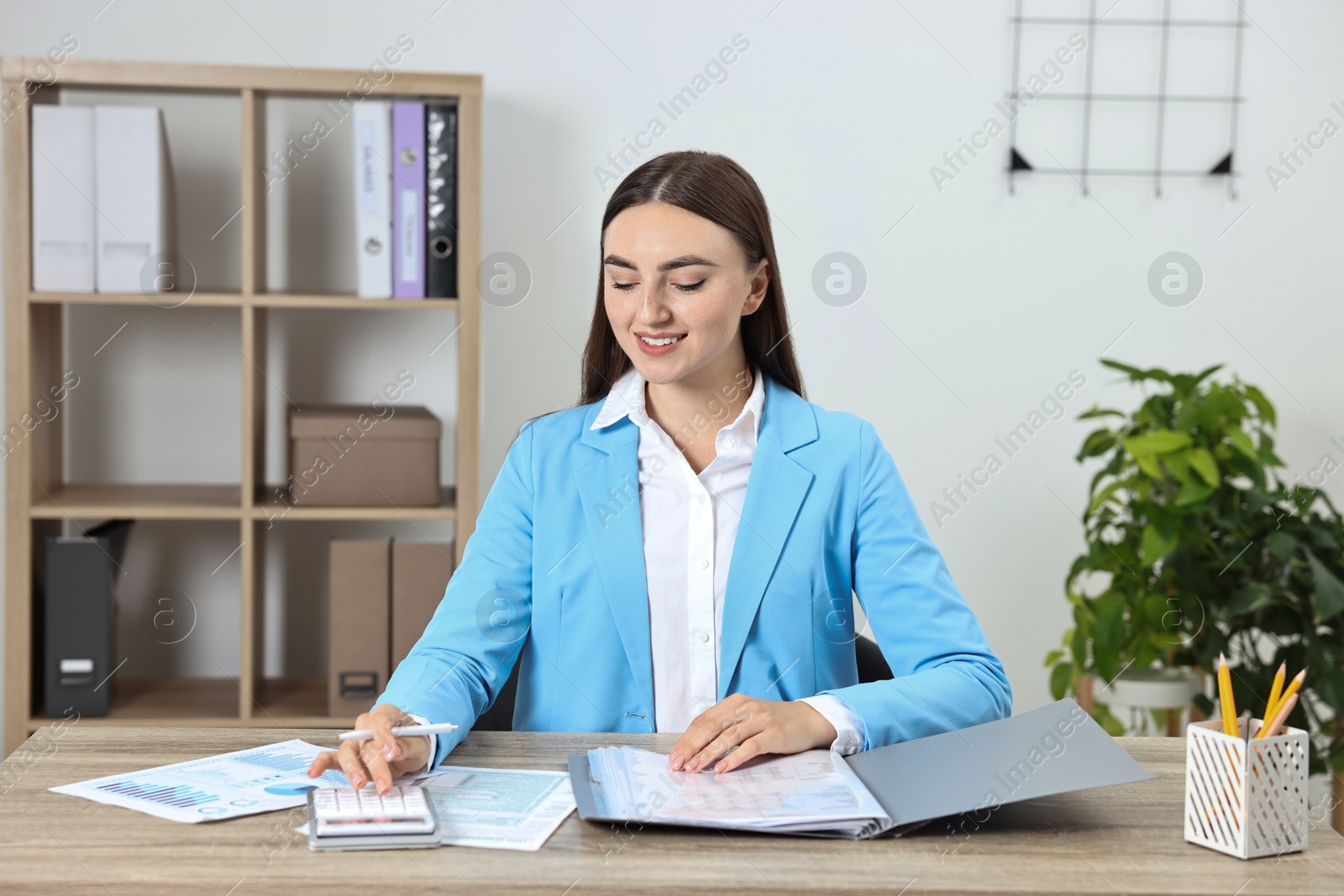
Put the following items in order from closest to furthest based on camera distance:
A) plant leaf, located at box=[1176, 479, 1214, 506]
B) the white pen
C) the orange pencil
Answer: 1. the orange pencil
2. the white pen
3. plant leaf, located at box=[1176, 479, 1214, 506]

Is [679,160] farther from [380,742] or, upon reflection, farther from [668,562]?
[380,742]

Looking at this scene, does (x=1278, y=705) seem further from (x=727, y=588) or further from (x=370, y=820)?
(x=370, y=820)

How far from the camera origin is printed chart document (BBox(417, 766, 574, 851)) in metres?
0.97

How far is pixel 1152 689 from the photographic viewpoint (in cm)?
258

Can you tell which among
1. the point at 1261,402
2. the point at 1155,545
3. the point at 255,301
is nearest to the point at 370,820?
the point at 255,301

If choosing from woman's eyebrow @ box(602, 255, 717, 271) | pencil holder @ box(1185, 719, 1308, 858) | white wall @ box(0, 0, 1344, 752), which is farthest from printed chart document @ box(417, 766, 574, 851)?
white wall @ box(0, 0, 1344, 752)

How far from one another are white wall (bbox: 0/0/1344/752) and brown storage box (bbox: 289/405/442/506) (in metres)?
0.29

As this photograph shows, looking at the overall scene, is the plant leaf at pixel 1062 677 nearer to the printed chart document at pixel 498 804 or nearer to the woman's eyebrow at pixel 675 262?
the woman's eyebrow at pixel 675 262

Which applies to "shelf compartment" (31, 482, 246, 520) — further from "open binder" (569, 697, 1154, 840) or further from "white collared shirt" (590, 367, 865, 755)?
"open binder" (569, 697, 1154, 840)

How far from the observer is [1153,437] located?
2.48 metres

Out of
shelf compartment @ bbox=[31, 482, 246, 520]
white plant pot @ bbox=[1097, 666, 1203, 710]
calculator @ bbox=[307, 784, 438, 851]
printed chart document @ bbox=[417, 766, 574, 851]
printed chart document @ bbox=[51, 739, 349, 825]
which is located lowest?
white plant pot @ bbox=[1097, 666, 1203, 710]

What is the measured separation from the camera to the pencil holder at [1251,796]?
0.97m

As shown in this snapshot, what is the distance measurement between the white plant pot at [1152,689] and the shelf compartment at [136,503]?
1907 millimetres

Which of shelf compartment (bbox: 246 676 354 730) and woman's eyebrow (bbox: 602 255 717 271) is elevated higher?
woman's eyebrow (bbox: 602 255 717 271)
